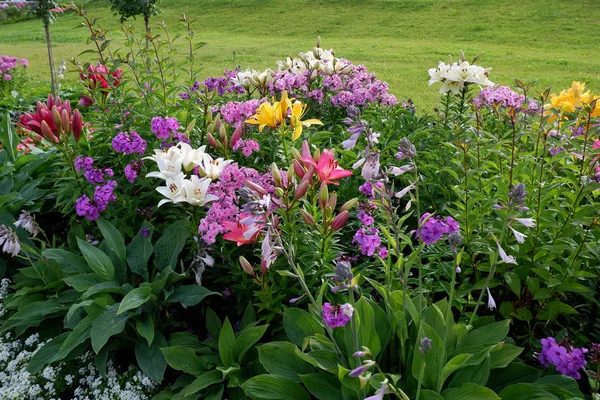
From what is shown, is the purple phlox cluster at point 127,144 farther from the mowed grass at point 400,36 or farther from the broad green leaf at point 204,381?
the mowed grass at point 400,36

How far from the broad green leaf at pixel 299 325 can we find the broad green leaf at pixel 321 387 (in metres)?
0.22

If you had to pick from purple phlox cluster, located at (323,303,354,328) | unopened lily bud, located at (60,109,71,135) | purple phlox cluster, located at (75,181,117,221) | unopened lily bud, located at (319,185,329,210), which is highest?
unopened lily bud, located at (60,109,71,135)

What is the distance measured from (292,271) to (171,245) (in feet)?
2.26

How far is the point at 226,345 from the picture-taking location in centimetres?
226

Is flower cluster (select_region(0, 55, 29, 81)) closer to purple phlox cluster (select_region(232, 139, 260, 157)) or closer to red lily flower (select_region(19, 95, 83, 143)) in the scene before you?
red lily flower (select_region(19, 95, 83, 143))

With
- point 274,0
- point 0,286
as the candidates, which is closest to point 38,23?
point 274,0

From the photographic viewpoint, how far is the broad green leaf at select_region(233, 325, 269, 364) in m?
2.23

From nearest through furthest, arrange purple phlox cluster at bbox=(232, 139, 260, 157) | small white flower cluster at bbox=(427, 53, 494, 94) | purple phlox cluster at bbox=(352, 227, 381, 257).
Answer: purple phlox cluster at bbox=(352, 227, 381, 257)
purple phlox cluster at bbox=(232, 139, 260, 157)
small white flower cluster at bbox=(427, 53, 494, 94)

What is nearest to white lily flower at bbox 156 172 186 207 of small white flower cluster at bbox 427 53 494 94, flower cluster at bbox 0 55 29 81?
small white flower cluster at bbox 427 53 494 94

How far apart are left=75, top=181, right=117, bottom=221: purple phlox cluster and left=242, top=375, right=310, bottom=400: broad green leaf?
1221 millimetres

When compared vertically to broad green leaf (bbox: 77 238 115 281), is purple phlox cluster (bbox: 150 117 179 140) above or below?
above

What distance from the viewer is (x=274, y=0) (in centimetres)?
2411

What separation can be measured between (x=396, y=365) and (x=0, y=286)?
7.73ft

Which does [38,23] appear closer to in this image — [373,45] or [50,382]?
[373,45]
